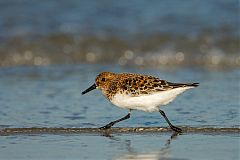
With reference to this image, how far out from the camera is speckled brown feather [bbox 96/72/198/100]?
7855 millimetres

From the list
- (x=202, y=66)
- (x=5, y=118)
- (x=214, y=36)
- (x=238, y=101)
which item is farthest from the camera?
(x=214, y=36)

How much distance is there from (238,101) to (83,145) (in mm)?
3196

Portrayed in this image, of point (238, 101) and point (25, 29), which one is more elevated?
point (25, 29)

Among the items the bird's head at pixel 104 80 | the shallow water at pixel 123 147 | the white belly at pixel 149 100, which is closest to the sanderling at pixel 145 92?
the white belly at pixel 149 100

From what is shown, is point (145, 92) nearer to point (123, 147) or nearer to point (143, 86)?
point (143, 86)

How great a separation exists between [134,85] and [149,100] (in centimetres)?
25

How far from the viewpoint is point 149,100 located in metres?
7.87

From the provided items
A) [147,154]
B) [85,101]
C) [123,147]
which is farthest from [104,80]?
[147,154]

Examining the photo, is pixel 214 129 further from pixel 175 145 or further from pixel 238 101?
pixel 238 101

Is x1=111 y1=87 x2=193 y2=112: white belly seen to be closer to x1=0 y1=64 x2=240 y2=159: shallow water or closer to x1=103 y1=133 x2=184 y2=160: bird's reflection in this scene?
x1=0 y1=64 x2=240 y2=159: shallow water

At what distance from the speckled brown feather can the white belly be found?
5 centimetres

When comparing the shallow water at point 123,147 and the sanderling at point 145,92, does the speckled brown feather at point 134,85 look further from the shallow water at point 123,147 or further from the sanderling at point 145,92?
the shallow water at point 123,147

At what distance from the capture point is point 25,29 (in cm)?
1470

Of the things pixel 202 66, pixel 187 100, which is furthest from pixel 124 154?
pixel 202 66
